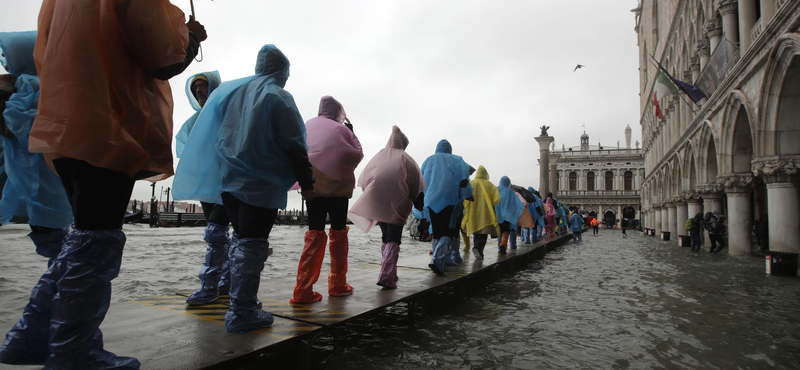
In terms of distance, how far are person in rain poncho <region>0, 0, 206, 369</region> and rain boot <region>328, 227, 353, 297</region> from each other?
2219 mm

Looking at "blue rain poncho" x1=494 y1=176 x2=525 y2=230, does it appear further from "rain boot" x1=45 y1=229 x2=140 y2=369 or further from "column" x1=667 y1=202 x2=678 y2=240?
"column" x1=667 y1=202 x2=678 y2=240

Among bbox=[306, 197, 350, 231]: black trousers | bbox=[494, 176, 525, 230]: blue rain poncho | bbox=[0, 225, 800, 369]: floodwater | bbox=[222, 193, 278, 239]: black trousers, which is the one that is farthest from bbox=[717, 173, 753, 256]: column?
bbox=[222, 193, 278, 239]: black trousers

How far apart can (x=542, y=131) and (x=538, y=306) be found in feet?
101

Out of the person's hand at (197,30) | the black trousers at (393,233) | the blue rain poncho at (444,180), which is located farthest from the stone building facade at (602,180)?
the person's hand at (197,30)

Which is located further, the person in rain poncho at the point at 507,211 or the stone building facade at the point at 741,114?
the person in rain poncho at the point at 507,211

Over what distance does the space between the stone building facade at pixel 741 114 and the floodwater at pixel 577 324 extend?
338cm

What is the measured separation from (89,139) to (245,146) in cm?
109

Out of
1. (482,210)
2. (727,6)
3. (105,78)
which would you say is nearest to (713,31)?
(727,6)

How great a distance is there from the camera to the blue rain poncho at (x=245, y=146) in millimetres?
3082

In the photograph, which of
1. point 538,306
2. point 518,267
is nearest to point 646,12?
point 518,267

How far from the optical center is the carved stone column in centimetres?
1027

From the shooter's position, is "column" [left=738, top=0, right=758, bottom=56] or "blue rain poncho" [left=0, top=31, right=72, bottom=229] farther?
"column" [left=738, top=0, right=758, bottom=56]

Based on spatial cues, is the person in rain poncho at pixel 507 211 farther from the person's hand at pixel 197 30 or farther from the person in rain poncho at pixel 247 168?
the person's hand at pixel 197 30

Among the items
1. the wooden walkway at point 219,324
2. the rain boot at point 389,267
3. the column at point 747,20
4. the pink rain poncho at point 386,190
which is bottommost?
the wooden walkway at point 219,324
